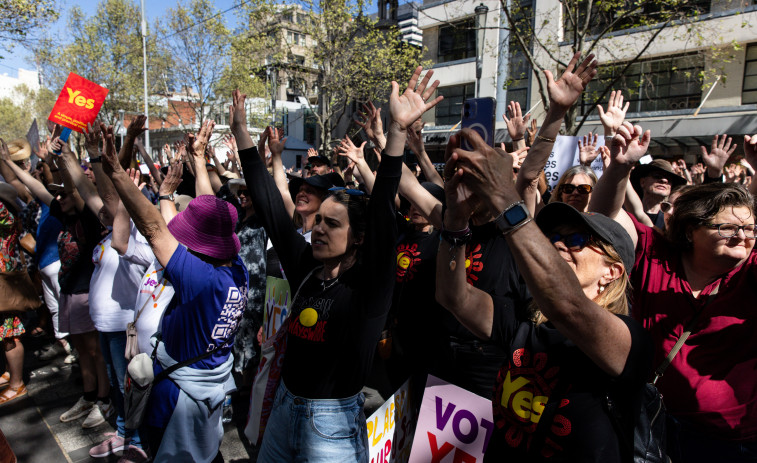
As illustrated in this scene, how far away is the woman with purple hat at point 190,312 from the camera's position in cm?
231

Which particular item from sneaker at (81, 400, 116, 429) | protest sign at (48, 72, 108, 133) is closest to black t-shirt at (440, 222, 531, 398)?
sneaker at (81, 400, 116, 429)

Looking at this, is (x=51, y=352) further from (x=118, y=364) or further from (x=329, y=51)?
(x=329, y=51)

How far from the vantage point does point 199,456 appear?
244 centimetres

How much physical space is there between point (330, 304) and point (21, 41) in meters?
11.4

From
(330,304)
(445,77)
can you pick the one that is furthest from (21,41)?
(445,77)

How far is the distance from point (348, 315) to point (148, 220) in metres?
1.09

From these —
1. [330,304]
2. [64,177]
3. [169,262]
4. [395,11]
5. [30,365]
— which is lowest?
[30,365]

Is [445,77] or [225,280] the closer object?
[225,280]

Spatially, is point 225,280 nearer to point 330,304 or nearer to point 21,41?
point 330,304

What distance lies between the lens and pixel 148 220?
2281mm

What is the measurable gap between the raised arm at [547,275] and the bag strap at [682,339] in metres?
0.91

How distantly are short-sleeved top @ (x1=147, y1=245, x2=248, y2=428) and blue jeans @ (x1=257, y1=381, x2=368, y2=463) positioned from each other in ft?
1.76

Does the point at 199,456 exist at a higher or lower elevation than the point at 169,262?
lower

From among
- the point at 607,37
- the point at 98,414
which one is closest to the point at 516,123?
the point at 98,414
